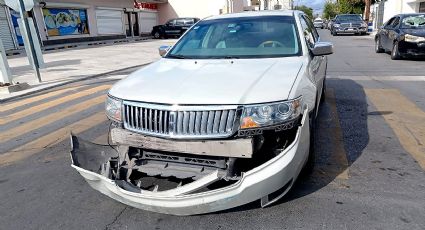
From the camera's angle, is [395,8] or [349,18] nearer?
[349,18]

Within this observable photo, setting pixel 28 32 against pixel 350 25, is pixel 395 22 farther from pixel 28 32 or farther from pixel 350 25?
pixel 350 25

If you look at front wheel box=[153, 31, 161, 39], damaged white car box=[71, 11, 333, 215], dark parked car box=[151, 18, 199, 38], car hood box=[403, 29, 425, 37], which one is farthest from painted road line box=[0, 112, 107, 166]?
front wheel box=[153, 31, 161, 39]

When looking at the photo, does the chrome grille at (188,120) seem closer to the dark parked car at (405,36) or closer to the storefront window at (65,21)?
the dark parked car at (405,36)

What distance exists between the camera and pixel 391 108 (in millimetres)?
6406

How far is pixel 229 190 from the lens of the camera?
8.84ft

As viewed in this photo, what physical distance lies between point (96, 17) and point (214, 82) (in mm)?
29445

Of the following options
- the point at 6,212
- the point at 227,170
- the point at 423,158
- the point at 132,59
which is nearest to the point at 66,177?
the point at 6,212

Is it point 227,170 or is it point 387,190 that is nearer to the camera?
point 227,170

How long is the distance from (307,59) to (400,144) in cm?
177

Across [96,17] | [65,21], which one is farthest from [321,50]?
[96,17]

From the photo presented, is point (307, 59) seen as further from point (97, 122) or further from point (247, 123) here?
point (97, 122)

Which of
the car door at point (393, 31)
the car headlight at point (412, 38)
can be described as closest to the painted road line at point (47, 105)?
the car headlight at point (412, 38)

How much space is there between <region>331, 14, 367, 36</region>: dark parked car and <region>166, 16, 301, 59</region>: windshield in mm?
27694

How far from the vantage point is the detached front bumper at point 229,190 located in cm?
269
